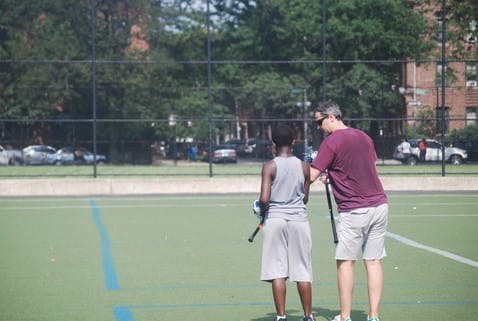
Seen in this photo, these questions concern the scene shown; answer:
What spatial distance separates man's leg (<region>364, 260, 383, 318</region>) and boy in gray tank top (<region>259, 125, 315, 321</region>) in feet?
1.84

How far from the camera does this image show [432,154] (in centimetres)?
2906

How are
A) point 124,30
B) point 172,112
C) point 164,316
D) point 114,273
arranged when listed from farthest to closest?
point 124,30 → point 172,112 → point 114,273 → point 164,316

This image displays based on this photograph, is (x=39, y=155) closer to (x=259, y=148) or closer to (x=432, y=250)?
(x=259, y=148)

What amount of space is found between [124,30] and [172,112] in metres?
7.69

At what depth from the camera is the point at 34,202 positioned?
22047 mm

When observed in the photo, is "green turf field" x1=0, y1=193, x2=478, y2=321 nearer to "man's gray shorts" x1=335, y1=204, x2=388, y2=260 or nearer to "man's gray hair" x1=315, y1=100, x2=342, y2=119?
"man's gray shorts" x1=335, y1=204, x2=388, y2=260

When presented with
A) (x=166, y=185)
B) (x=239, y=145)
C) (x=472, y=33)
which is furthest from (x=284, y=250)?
(x=472, y=33)

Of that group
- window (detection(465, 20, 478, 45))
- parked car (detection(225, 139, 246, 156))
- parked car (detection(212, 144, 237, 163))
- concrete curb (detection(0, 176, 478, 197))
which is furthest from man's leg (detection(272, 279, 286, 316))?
window (detection(465, 20, 478, 45))

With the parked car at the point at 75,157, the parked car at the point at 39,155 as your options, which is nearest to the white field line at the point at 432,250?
the parked car at the point at 39,155

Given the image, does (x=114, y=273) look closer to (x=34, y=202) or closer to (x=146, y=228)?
(x=146, y=228)

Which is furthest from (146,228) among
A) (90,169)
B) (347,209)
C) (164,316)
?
(90,169)

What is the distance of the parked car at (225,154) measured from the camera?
32188mm

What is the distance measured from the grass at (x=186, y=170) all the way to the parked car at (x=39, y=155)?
285mm

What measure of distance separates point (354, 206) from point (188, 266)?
4234mm
